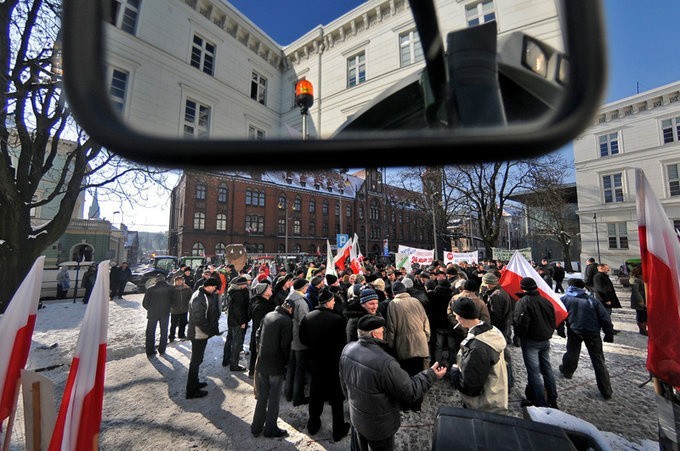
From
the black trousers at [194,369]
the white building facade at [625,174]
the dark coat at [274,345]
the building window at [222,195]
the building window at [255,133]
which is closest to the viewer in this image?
the building window at [255,133]

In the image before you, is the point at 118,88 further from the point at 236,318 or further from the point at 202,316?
the point at 236,318

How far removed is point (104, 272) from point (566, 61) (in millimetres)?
3627

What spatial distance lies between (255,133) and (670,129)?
31.4 meters

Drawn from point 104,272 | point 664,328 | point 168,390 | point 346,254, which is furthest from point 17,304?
point 346,254

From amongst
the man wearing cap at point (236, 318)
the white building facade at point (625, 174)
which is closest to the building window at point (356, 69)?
the man wearing cap at point (236, 318)

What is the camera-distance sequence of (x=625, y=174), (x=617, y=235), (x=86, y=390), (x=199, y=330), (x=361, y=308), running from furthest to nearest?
(x=617, y=235)
(x=625, y=174)
(x=199, y=330)
(x=361, y=308)
(x=86, y=390)

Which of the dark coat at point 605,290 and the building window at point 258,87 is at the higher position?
the building window at point 258,87

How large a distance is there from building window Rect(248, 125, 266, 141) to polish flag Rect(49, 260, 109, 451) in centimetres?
227

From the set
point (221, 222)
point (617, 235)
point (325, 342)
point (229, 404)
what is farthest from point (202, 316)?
point (221, 222)

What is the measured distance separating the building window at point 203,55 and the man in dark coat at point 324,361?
3.83m

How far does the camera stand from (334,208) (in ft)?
175

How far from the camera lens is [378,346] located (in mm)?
3107

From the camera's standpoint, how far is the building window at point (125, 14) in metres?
1.01

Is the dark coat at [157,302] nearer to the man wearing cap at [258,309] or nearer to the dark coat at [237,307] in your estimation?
the dark coat at [237,307]
